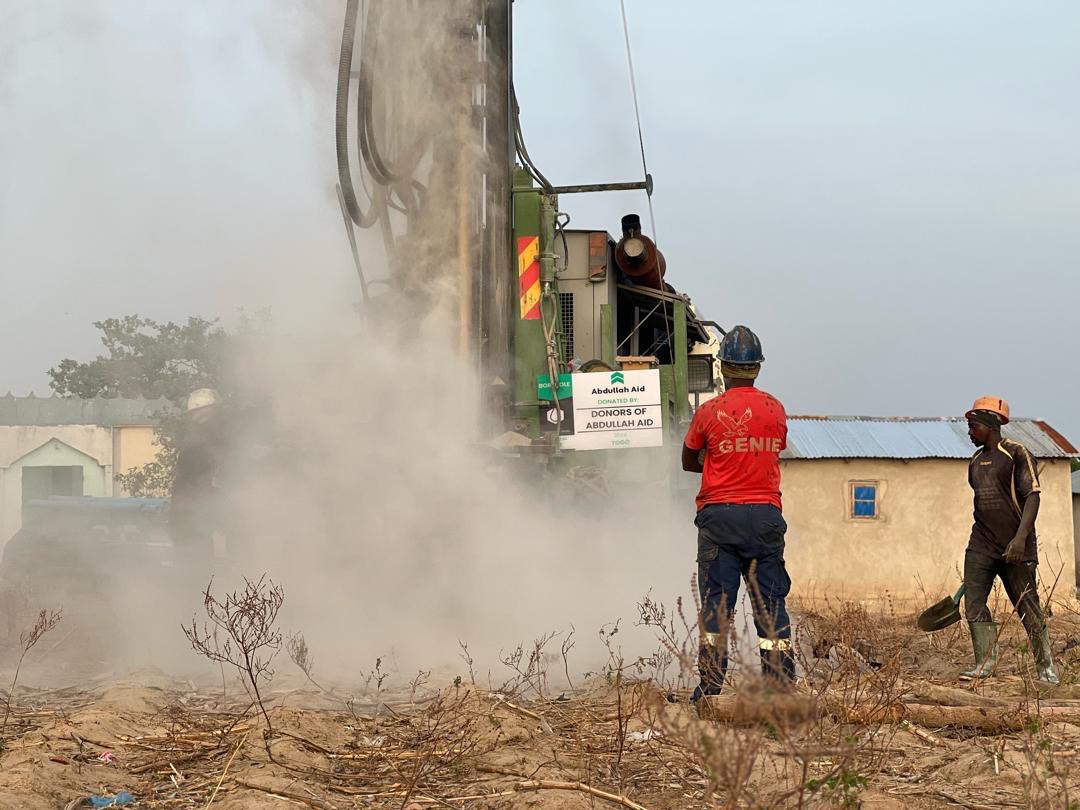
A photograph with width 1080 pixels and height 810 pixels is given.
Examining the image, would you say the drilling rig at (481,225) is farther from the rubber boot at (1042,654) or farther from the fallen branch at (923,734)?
the fallen branch at (923,734)

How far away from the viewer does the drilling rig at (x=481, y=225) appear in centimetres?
717

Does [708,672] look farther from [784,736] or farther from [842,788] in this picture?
[784,736]

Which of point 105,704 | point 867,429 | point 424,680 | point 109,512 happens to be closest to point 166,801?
point 105,704

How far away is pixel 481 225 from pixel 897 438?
1123cm

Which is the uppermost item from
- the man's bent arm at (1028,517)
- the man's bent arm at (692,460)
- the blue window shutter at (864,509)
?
the man's bent arm at (692,460)

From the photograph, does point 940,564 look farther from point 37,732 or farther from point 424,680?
point 37,732

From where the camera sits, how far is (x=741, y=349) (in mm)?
5215

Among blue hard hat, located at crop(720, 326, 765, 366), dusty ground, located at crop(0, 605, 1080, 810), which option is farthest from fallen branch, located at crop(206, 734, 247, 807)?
blue hard hat, located at crop(720, 326, 765, 366)

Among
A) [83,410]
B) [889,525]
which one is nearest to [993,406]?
[889,525]

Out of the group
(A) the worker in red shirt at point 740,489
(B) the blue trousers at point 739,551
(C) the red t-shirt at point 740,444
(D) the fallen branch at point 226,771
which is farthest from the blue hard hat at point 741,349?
(D) the fallen branch at point 226,771

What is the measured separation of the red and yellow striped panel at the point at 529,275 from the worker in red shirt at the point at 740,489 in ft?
7.82

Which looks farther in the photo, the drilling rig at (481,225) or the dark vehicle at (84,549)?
the dark vehicle at (84,549)

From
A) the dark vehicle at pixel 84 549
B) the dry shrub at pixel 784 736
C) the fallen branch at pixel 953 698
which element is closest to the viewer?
the dry shrub at pixel 784 736

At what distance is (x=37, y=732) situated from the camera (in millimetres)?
4391
